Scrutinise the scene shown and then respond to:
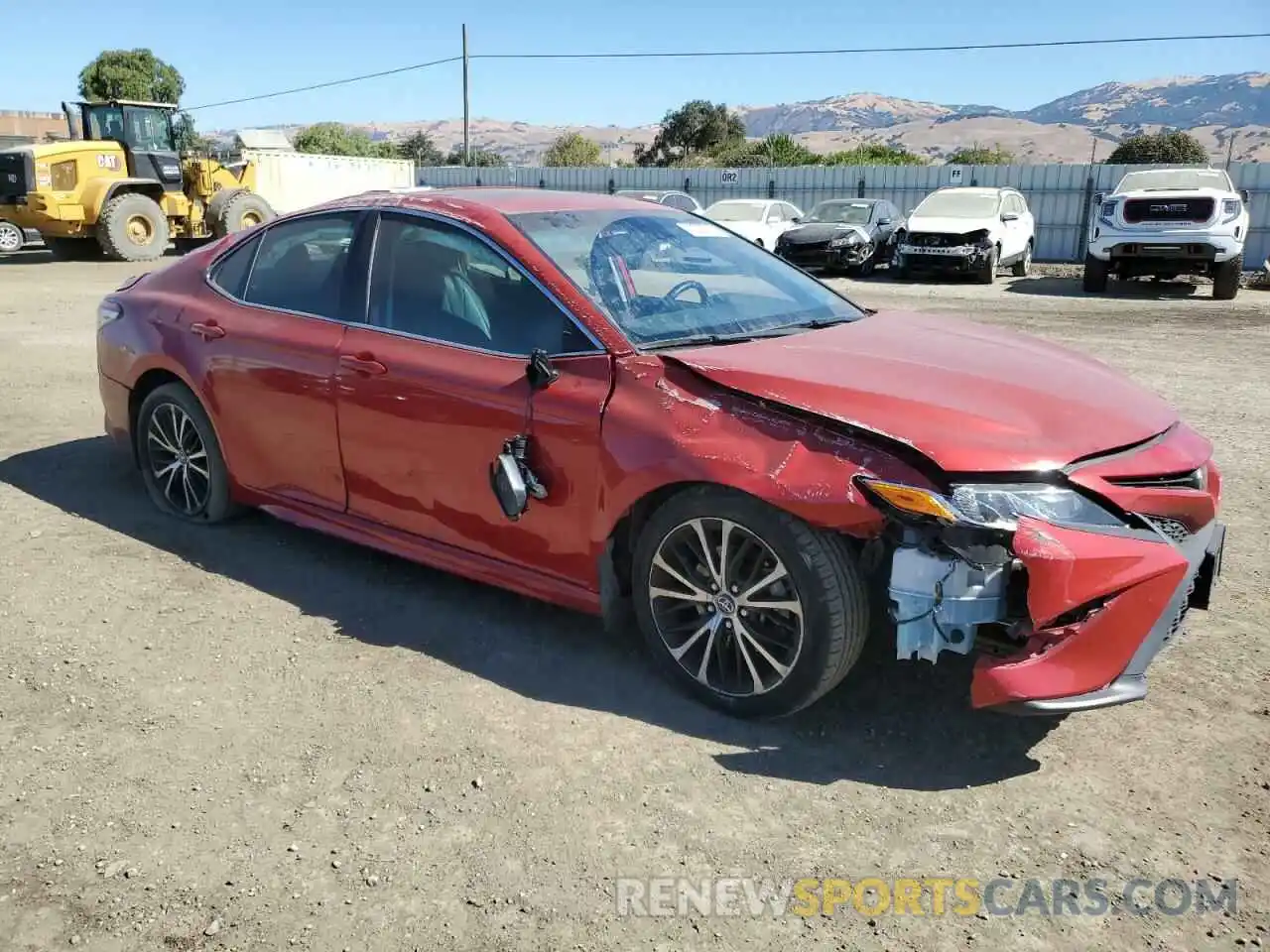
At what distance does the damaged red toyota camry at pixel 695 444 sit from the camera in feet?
9.36

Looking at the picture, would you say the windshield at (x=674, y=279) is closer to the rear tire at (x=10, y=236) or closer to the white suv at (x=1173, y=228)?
the white suv at (x=1173, y=228)

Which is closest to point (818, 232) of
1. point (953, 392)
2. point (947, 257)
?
point (947, 257)

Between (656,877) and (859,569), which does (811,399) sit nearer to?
(859,569)

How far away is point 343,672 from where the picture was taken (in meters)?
3.67

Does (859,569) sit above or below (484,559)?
above

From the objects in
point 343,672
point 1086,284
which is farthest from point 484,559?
point 1086,284

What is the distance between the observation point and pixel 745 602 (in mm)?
3188

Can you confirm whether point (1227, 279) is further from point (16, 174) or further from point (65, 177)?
point (16, 174)

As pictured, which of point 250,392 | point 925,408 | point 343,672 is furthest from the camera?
point 250,392

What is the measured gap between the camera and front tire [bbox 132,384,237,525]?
4824 millimetres

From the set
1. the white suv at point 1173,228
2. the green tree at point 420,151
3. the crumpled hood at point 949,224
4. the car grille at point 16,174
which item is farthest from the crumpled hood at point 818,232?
the green tree at point 420,151

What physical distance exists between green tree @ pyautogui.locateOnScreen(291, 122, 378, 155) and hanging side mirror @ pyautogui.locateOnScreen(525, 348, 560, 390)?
76378 mm

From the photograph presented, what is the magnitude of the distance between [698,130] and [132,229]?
58029mm

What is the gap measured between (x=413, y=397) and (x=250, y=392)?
1051 millimetres
